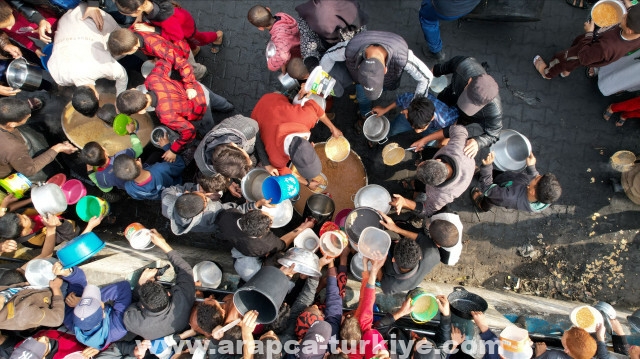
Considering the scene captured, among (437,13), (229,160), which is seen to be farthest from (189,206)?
(437,13)

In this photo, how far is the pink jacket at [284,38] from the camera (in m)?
5.42

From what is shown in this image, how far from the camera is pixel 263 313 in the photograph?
171 inches

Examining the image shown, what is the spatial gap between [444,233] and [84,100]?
15.2 feet

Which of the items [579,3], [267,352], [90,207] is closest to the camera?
[267,352]

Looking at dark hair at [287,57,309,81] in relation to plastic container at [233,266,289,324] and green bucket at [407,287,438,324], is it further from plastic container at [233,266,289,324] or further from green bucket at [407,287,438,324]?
green bucket at [407,287,438,324]

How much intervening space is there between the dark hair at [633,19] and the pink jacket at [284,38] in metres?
3.78

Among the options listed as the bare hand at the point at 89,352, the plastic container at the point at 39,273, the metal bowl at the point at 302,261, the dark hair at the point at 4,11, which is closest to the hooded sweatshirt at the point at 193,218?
the metal bowl at the point at 302,261

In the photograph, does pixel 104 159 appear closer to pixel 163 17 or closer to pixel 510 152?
pixel 163 17

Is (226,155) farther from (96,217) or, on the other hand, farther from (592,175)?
(592,175)

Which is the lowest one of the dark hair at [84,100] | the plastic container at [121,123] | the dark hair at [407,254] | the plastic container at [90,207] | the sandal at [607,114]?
the plastic container at [90,207]

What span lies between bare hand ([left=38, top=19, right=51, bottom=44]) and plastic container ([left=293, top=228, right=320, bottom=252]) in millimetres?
4369

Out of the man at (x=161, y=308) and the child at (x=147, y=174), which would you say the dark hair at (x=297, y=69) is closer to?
the child at (x=147, y=174)

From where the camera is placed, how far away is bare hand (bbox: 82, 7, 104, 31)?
5.25 m

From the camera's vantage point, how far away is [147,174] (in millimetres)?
5195
